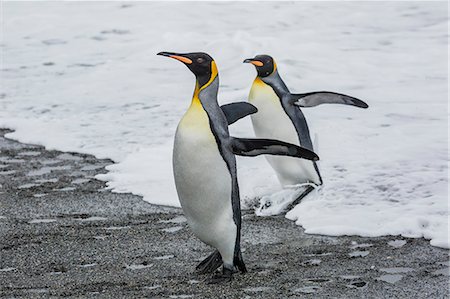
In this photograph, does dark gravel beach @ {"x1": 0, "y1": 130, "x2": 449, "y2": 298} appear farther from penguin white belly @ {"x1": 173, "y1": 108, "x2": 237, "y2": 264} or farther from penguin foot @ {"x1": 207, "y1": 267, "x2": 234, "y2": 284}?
penguin white belly @ {"x1": 173, "y1": 108, "x2": 237, "y2": 264}

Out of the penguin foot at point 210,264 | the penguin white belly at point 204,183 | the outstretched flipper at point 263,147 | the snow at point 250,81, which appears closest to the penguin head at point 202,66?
Result: the penguin white belly at point 204,183

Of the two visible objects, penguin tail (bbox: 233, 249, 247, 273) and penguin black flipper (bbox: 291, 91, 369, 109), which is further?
penguin black flipper (bbox: 291, 91, 369, 109)

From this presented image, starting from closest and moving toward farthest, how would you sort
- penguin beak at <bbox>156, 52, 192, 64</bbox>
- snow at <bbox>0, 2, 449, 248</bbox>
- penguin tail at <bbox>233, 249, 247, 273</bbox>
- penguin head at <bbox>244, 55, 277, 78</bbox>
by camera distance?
penguin beak at <bbox>156, 52, 192, 64</bbox>
penguin tail at <bbox>233, 249, 247, 273</bbox>
penguin head at <bbox>244, 55, 277, 78</bbox>
snow at <bbox>0, 2, 449, 248</bbox>

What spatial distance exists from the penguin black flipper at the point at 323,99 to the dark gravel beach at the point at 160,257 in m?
0.74

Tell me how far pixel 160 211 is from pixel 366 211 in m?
1.22

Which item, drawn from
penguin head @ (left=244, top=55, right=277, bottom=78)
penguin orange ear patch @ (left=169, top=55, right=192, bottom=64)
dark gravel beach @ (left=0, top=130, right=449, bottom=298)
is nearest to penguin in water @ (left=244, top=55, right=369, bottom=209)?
penguin head @ (left=244, top=55, right=277, bottom=78)

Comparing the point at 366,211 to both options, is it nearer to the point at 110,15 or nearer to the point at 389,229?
the point at 389,229

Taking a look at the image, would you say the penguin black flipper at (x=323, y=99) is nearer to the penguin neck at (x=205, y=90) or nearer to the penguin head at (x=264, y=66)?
the penguin head at (x=264, y=66)

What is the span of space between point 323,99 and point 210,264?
1.58m

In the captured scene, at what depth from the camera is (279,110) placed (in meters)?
5.72

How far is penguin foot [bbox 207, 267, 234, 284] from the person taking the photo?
4332 millimetres

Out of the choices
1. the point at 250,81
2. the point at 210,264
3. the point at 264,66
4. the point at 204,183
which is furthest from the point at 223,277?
the point at 250,81

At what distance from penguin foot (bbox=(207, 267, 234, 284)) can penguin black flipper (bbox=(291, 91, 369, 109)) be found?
1481mm

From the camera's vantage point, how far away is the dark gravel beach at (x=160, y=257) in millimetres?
4223
